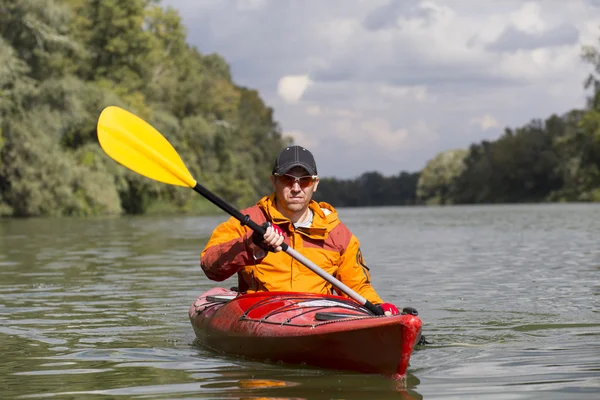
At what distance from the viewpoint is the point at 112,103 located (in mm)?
38531

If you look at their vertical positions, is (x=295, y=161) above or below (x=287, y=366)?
above

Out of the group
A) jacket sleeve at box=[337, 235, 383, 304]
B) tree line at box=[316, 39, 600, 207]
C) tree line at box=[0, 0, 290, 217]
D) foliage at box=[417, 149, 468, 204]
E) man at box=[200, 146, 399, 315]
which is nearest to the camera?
man at box=[200, 146, 399, 315]

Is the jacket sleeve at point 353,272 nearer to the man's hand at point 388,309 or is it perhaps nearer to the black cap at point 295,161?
the man's hand at point 388,309

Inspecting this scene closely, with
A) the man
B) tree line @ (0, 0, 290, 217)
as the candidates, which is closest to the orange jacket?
the man

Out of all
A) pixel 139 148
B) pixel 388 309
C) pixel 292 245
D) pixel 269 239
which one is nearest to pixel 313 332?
pixel 269 239

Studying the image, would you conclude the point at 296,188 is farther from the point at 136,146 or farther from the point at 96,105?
the point at 96,105

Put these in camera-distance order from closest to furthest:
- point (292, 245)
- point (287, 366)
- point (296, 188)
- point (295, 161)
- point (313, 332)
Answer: point (313, 332), point (287, 366), point (295, 161), point (296, 188), point (292, 245)

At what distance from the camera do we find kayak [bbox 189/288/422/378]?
5.72 meters

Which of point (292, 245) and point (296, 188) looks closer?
point (296, 188)

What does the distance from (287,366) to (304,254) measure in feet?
2.72

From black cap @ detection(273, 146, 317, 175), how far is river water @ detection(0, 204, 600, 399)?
1.21 metres

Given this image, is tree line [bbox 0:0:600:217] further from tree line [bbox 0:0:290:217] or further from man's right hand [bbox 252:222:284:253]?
man's right hand [bbox 252:222:284:253]

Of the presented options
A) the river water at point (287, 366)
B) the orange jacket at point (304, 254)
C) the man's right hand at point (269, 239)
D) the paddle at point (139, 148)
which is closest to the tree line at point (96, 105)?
the river water at point (287, 366)

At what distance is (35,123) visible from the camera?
33.8 m
